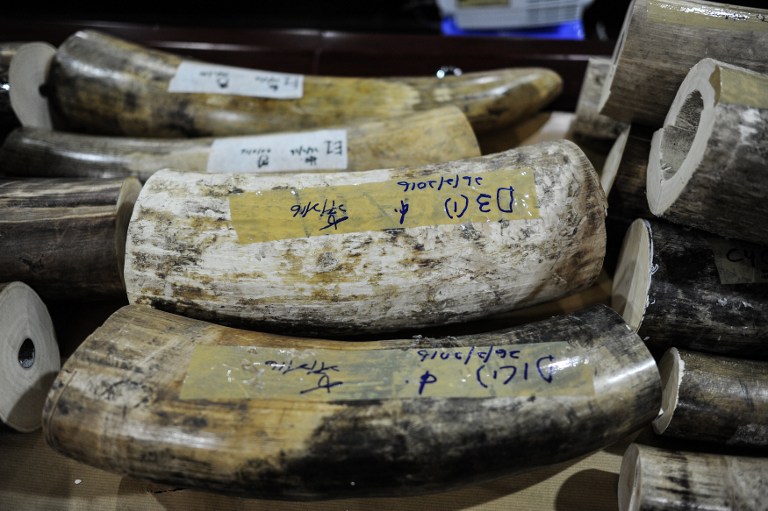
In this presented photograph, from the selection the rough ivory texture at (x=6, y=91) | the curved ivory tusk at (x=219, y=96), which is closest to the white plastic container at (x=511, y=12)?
the curved ivory tusk at (x=219, y=96)

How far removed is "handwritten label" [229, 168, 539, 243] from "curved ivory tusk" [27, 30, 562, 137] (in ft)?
1.77

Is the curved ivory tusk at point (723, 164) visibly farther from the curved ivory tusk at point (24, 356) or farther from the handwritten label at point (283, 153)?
the curved ivory tusk at point (24, 356)

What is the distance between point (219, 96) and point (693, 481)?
144 centimetres

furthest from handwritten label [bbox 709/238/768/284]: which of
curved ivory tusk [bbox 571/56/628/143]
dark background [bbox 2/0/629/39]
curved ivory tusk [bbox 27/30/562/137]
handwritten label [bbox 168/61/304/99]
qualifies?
dark background [bbox 2/0/629/39]

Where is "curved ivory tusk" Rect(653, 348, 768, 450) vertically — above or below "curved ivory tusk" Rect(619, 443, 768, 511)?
above

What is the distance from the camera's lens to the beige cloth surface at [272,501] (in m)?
1.19

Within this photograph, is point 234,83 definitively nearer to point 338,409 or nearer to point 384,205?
point 384,205

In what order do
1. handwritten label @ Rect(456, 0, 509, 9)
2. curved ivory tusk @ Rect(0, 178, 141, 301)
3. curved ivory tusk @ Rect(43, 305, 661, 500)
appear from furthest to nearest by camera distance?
handwritten label @ Rect(456, 0, 509, 9) < curved ivory tusk @ Rect(0, 178, 141, 301) < curved ivory tusk @ Rect(43, 305, 661, 500)

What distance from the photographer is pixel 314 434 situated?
98 cm

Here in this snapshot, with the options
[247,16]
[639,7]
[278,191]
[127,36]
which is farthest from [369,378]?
[247,16]

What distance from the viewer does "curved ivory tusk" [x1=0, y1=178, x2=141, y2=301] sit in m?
1.23

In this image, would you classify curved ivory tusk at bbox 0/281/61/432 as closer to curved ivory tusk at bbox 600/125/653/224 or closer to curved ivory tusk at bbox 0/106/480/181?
curved ivory tusk at bbox 0/106/480/181

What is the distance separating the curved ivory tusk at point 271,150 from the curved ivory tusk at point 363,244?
0.27 m

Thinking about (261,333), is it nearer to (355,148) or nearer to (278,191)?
(278,191)
